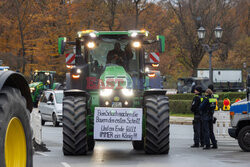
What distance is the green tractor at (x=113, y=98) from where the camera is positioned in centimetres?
1505

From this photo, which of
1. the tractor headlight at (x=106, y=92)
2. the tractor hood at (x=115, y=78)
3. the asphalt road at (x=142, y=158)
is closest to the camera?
the asphalt road at (x=142, y=158)

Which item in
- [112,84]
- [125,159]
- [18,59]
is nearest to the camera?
[125,159]

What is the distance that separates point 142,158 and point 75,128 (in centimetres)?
164

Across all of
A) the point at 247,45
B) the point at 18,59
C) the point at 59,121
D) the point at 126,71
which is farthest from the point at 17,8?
the point at 126,71

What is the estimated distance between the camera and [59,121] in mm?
28766

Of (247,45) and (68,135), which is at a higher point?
(247,45)

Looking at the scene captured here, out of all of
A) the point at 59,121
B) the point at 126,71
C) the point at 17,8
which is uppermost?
the point at 17,8

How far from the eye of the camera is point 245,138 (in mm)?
17000

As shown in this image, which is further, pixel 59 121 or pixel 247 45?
pixel 247 45

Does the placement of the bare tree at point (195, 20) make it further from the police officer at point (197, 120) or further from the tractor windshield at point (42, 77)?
the police officer at point (197, 120)

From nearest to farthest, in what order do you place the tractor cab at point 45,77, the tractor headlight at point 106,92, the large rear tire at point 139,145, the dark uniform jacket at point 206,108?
the tractor headlight at point 106,92
the large rear tire at point 139,145
the dark uniform jacket at point 206,108
the tractor cab at point 45,77

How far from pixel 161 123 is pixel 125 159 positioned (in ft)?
3.79

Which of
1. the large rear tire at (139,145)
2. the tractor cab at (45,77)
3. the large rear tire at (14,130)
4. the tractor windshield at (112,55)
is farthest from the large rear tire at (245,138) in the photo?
the tractor cab at (45,77)

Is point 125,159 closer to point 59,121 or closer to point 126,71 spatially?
point 126,71
